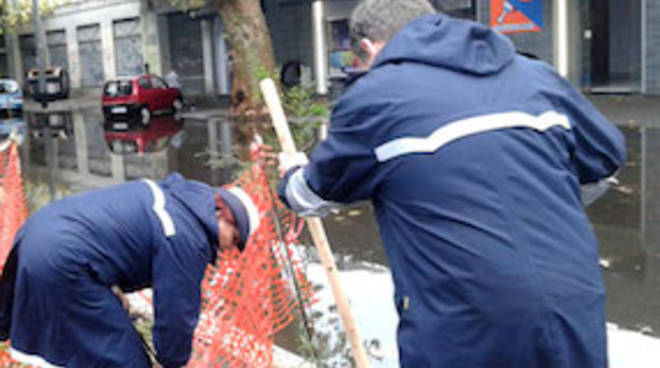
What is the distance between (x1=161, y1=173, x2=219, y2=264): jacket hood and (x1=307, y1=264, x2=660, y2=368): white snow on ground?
1.95 metres

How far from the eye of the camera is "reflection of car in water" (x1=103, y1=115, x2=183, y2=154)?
57.4 ft

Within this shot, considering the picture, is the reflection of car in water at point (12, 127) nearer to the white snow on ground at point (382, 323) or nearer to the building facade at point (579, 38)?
the building facade at point (579, 38)

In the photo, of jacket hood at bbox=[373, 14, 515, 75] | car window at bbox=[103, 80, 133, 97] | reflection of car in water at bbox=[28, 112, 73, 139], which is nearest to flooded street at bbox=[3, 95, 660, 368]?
reflection of car in water at bbox=[28, 112, 73, 139]

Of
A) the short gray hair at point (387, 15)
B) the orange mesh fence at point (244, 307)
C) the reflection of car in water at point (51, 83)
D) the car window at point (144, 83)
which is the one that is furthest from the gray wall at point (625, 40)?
the reflection of car in water at point (51, 83)

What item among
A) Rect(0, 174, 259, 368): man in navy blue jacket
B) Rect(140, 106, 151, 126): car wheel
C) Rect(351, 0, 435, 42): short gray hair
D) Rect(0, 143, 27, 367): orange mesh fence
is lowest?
Rect(140, 106, 151, 126): car wheel

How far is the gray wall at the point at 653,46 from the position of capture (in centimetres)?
1995

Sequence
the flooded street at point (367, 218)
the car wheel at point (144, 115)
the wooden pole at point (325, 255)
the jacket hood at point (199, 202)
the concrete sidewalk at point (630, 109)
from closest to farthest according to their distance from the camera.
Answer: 1. the jacket hood at point (199, 202)
2. the wooden pole at point (325, 255)
3. the flooded street at point (367, 218)
4. the concrete sidewalk at point (630, 109)
5. the car wheel at point (144, 115)

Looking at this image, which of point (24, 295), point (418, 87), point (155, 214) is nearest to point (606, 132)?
point (418, 87)

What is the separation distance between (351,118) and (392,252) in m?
0.39

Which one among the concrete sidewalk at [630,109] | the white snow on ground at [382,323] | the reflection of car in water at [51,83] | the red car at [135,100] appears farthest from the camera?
the reflection of car in water at [51,83]

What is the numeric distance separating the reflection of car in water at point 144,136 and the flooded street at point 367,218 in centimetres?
4

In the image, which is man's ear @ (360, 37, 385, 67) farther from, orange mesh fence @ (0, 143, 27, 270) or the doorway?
the doorway

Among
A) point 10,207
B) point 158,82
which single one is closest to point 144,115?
point 158,82

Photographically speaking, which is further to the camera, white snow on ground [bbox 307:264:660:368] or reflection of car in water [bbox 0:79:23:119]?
reflection of car in water [bbox 0:79:23:119]
